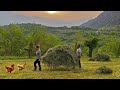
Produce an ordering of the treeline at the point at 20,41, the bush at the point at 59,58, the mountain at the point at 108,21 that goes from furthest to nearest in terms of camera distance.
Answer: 1. the mountain at the point at 108,21
2. the treeline at the point at 20,41
3. the bush at the point at 59,58

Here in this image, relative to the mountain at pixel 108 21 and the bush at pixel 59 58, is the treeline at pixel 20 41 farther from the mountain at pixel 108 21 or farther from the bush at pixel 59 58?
the mountain at pixel 108 21

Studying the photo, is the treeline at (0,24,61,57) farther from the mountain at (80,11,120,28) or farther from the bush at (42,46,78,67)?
the mountain at (80,11,120,28)

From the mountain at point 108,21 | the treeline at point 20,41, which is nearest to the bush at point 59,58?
the treeline at point 20,41

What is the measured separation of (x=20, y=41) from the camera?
30.8 meters

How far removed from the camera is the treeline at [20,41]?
28203mm

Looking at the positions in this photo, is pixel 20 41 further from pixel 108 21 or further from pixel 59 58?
pixel 108 21

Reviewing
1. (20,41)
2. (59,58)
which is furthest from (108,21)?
(59,58)

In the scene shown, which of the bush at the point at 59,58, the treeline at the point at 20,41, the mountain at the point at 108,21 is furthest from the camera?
the mountain at the point at 108,21
